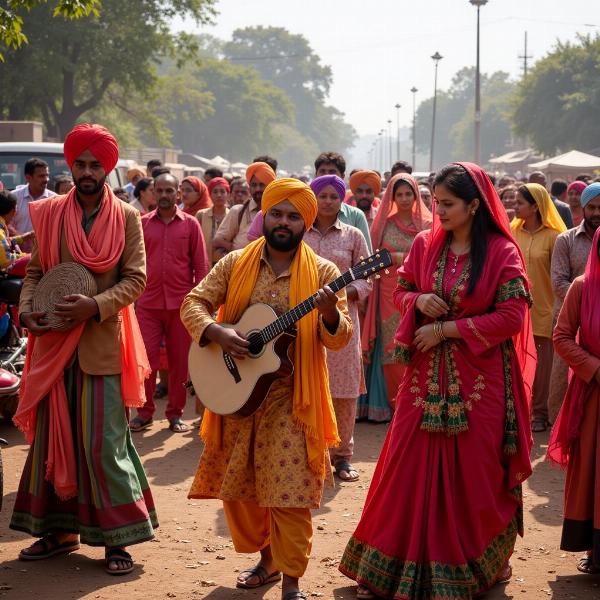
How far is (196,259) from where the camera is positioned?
30.5ft

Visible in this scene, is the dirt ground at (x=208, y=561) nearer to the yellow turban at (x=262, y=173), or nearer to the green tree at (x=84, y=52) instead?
the yellow turban at (x=262, y=173)

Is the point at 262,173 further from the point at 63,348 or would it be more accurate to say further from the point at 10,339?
the point at 63,348

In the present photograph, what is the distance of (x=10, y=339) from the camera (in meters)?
9.38

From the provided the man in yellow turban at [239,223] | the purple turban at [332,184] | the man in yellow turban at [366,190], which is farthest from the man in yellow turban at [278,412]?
the man in yellow turban at [366,190]

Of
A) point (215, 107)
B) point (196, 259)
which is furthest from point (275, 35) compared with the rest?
point (196, 259)

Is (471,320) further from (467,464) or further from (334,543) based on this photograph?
(334,543)

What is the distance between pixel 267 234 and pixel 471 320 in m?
1.08

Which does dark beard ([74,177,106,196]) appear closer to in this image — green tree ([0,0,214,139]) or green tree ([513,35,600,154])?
green tree ([0,0,214,139])

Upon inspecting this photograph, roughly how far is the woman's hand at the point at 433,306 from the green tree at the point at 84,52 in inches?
1387

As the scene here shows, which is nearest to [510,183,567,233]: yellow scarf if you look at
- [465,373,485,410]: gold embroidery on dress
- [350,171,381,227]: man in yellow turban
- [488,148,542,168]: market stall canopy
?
[350,171,381,227]: man in yellow turban

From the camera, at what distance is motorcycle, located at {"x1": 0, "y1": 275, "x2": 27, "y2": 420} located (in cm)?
874

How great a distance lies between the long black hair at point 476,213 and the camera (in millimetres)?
5102

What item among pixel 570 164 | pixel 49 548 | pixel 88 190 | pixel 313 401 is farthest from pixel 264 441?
pixel 570 164

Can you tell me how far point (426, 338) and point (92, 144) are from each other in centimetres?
206
